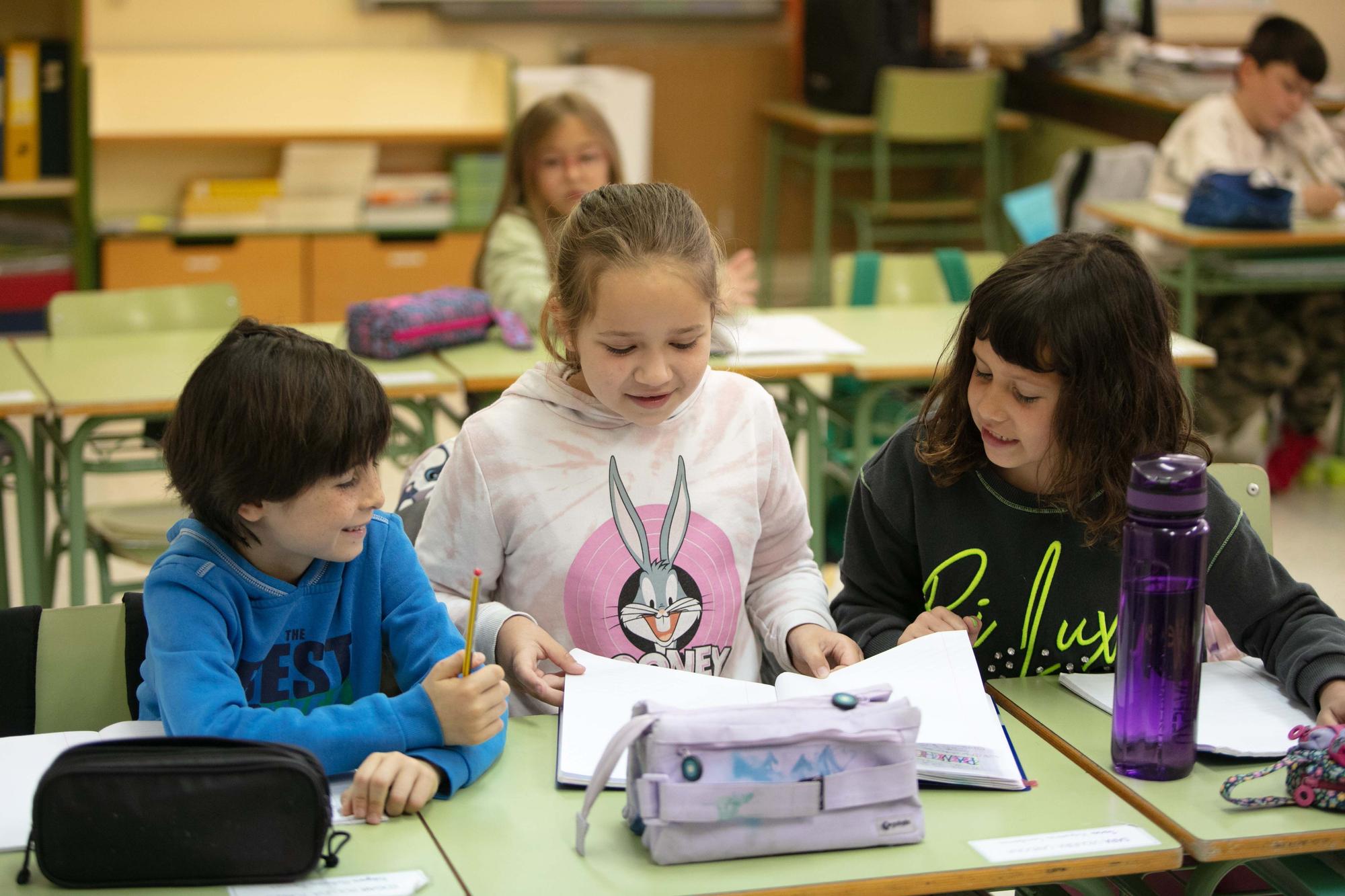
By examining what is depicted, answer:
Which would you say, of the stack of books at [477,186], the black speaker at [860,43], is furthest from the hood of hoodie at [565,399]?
the black speaker at [860,43]

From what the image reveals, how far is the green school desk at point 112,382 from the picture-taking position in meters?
2.73

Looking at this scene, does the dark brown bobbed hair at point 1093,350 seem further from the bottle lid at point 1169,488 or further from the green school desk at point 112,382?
the green school desk at point 112,382

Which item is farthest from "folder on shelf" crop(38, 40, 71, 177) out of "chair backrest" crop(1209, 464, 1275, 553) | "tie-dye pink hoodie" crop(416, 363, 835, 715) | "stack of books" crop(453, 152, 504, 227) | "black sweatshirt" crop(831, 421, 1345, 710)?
"chair backrest" crop(1209, 464, 1275, 553)

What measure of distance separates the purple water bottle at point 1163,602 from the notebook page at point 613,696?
0.31 m

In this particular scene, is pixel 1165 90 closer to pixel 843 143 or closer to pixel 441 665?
pixel 843 143

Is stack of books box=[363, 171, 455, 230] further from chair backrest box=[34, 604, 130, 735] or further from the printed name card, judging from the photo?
chair backrest box=[34, 604, 130, 735]

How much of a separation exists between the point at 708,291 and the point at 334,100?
4139mm

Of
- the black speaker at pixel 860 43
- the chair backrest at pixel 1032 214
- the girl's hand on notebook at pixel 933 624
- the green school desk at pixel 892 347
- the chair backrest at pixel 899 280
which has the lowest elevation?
the girl's hand on notebook at pixel 933 624

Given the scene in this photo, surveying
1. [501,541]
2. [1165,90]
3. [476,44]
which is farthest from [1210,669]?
[476,44]

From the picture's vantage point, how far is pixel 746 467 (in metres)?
1.67

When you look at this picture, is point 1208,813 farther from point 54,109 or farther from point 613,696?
point 54,109

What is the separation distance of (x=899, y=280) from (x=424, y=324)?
4.24 ft

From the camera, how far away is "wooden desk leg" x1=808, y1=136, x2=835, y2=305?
598cm

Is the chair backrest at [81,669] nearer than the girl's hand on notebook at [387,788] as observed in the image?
No
